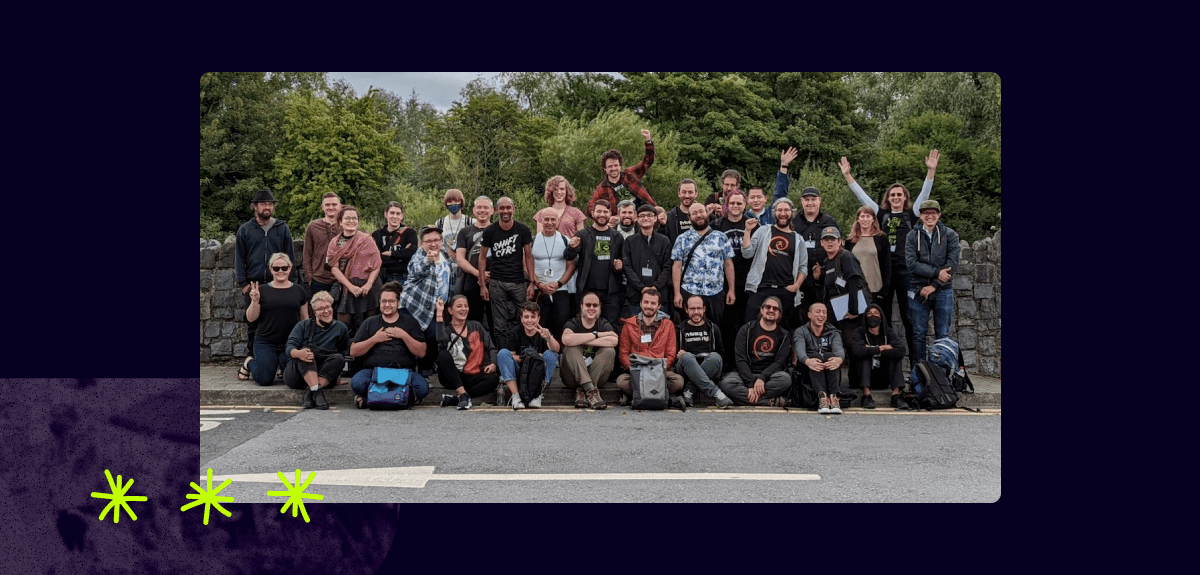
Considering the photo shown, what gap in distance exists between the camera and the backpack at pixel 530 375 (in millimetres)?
8312

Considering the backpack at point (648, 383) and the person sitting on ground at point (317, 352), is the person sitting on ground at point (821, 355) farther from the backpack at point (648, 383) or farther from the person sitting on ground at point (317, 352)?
the person sitting on ground at point (317, 352)

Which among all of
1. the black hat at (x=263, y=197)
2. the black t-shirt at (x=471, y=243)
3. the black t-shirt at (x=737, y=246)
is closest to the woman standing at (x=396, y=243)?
the black t-shirt at (x=471, y=243)

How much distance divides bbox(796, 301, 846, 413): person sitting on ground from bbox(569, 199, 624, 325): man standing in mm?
1787

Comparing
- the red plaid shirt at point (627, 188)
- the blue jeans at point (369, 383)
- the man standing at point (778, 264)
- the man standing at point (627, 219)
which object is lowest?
the blue jeans at point (369, 383)

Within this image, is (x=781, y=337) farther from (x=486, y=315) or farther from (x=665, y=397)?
(x=486, y=315)

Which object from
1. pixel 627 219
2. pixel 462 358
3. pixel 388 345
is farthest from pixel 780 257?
pixel 388 345

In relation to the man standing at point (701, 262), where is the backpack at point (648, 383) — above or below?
below

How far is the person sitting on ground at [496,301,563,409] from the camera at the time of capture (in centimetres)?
834

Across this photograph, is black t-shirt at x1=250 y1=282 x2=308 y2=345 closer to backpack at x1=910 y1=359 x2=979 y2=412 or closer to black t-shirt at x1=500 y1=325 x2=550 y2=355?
black t-shirt at x1=500 y1=325 x2=550 y2=355

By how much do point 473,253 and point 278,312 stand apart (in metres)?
1.93

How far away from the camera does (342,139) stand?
8.30m

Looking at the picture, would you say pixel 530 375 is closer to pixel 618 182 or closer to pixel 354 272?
pixel 354 272

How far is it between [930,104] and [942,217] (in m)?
2.30

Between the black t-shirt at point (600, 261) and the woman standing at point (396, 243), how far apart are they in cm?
181
